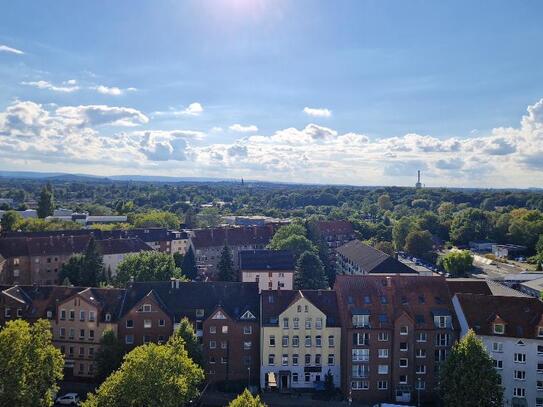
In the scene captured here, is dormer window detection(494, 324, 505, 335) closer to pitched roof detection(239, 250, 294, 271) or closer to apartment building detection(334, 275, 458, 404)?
apartment building detection(334, 275, 458, 404)

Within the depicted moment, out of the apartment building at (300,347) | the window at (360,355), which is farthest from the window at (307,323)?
the window at (360,355)

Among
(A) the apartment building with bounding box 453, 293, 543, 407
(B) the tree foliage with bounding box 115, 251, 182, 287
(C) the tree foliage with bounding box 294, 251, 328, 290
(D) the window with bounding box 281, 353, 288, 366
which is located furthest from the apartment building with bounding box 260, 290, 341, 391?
(C) the tree foliage with bounding box 294, 251, 328, 290

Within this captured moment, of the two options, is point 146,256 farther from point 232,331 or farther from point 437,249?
point 437,249

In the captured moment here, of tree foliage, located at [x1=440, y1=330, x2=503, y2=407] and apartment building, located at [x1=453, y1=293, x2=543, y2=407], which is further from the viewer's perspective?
apartment building, located at [x1=453, y1=293, x2=543, y2=407]

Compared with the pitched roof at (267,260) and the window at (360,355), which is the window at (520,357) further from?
the pitched roof at (267,260)

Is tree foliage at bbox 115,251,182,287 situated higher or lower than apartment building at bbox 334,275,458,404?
higher

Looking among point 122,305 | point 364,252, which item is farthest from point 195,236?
point 122,305

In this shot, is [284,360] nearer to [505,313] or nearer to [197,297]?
[197,297]
